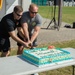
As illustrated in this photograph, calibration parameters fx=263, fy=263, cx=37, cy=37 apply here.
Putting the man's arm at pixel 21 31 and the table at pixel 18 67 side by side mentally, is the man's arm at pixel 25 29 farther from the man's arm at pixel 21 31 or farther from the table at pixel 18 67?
the table at pixel 18 67

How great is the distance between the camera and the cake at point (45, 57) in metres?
3.93

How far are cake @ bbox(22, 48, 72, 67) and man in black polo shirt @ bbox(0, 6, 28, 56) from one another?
0.94 metres

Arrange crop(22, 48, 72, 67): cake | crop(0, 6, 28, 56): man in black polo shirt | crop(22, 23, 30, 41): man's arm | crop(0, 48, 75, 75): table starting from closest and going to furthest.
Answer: crop(0, 48, 75, 75): table, crop(22, 48, 72, 67): cake, crop(0, 6, 28, 56): man in black polo shirt, crop(22, 23, 30, 41): man's arm

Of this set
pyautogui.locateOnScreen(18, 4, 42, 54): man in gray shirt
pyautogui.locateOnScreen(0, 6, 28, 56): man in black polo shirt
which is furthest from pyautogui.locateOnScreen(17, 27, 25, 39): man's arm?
pyautogui.locateOnScreen(0, 6, 28, 56): man in black polo shirt

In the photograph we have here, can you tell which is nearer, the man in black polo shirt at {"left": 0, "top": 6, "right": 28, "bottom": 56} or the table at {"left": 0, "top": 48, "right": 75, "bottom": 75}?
the table at {"left": 0, "top": 48, "right": 75, "bottom": 75}

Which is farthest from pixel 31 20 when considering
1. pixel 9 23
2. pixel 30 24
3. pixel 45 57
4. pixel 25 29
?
pixel 45 57

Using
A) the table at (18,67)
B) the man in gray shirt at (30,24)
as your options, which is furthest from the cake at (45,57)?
the man in gray shirt at (30,24)

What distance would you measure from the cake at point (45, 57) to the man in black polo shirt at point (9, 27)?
3.07 ft

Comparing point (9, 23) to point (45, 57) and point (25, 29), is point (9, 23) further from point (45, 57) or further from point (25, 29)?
point (45, 57)

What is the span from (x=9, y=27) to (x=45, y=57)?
1580 millimetres

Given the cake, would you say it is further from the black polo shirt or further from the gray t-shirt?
the gray t-shirt

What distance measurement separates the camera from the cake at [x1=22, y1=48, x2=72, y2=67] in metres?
3.93

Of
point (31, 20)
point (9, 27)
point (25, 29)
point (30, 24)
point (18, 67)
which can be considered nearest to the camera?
point (18, 67)

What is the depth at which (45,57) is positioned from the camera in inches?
156
